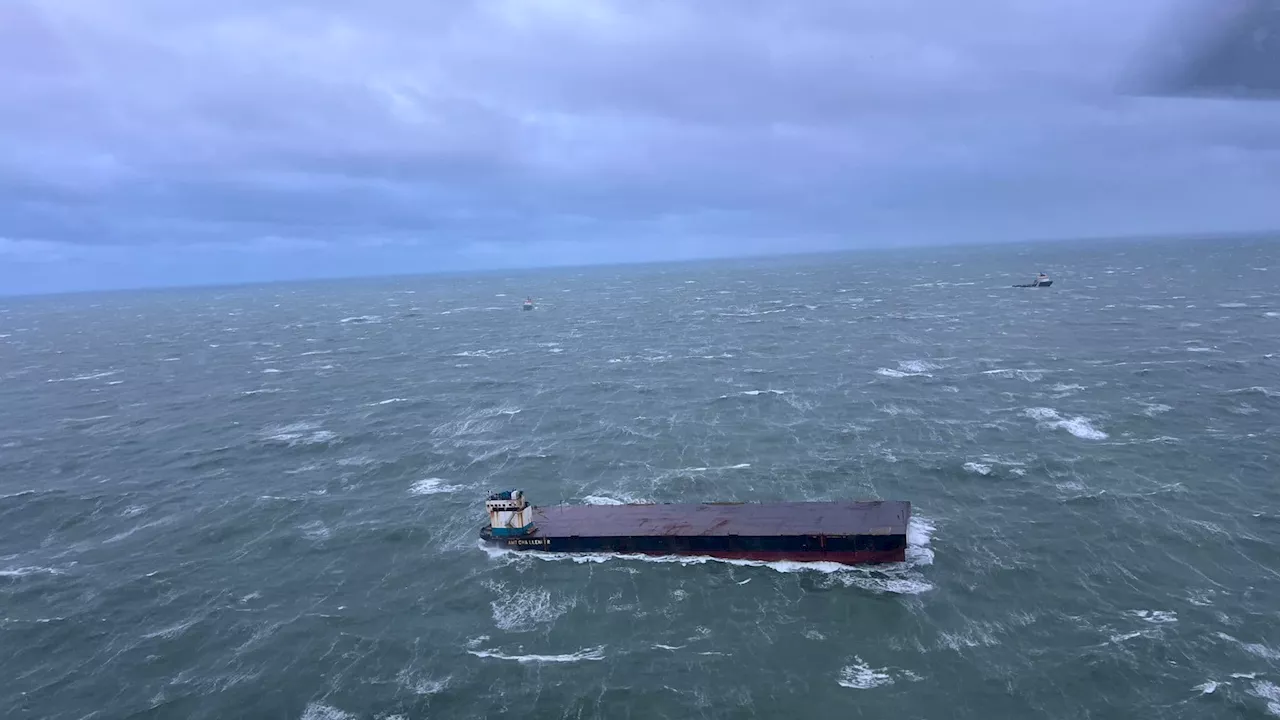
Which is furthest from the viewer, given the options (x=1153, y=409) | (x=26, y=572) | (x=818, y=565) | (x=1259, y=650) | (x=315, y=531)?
(x=1153, y=409)

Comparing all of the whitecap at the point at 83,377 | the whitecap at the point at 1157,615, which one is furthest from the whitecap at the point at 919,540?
the whitecap at the point at 83,377

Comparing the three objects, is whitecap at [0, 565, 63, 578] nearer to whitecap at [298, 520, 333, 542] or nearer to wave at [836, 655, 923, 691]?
whitecap at [298, 520, 333, 542]

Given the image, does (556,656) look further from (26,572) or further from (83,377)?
(83,377)

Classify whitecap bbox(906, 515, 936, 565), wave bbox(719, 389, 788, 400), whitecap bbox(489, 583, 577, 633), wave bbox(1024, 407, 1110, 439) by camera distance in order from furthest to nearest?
1. wave bbox(719, 389, 788, 400)
2. wave bbox(1024, 407, 1110, 439)
3. whitecap bbox(906, 515, 936, 565)
4. whitecap bbox(489, 583, 577, 633)

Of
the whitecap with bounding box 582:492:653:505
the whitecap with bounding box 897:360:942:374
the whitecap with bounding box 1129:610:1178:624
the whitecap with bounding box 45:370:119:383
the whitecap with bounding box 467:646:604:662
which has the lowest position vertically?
the whitecap with bounding box 467:646:604:662

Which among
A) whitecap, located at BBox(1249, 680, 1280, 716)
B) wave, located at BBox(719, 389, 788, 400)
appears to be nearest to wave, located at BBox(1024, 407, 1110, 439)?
wave, located at BBox(719, 389, 788, 400)

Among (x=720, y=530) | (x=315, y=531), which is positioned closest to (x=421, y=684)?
(x=720, y=530)
